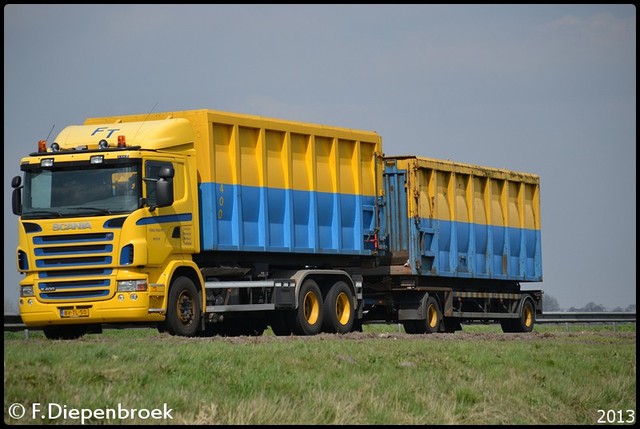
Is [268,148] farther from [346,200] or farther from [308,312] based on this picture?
[308,312]

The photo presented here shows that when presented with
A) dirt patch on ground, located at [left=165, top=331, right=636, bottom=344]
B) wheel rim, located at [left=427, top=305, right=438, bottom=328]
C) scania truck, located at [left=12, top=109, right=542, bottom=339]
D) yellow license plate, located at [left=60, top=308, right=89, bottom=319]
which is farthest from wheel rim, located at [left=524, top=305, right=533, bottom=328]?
yellow license plate, located at [left=60, top=308, right=89, bottom=319]

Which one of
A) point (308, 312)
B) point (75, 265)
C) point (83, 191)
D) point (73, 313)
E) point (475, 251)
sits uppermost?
point (83, 191)

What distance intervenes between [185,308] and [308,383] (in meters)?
5.72

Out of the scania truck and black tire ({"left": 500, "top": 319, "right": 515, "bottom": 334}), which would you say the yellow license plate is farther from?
black tire ({"left": 500, "top": 319, "right": 515, "bottom": 334})

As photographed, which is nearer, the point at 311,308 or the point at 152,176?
the point at 152,176

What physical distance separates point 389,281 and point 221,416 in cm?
1398

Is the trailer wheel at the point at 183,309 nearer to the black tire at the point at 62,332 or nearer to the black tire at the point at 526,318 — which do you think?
the black tire at the point at 62,332

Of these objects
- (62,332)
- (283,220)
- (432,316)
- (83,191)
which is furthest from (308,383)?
(432,316)

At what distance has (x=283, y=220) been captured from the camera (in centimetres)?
2483

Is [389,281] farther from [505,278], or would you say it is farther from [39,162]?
[39,162]

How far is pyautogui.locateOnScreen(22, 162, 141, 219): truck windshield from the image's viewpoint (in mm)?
21109

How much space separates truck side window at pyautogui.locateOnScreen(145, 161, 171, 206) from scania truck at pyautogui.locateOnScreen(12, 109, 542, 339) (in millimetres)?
23

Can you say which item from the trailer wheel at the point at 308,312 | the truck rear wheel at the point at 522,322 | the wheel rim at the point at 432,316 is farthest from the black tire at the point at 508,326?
the trailer wheel at the point at 308,312

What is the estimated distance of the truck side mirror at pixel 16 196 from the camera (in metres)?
21.6
